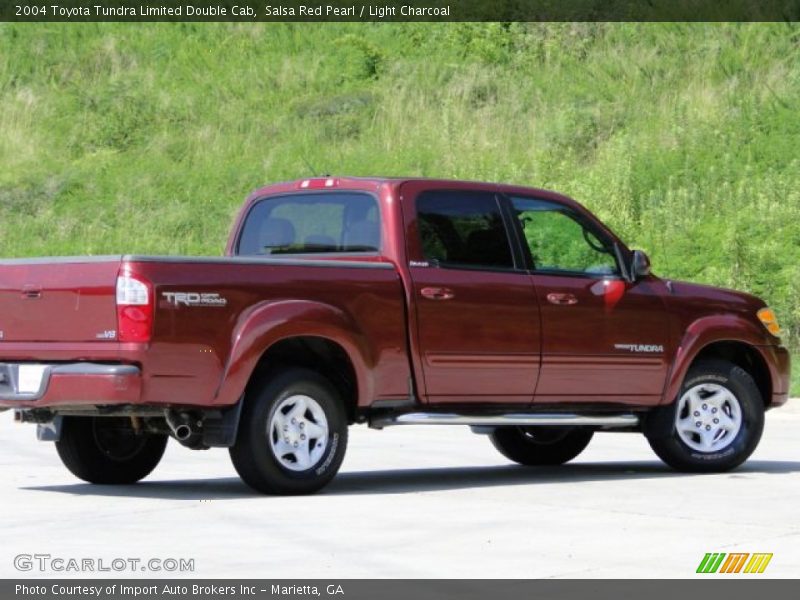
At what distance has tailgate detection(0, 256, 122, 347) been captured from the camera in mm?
11070

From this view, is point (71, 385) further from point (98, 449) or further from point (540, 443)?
point (540, 443)

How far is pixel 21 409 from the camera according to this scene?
38.9 feet

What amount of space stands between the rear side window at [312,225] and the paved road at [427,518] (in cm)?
166

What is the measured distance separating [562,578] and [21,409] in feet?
16.4

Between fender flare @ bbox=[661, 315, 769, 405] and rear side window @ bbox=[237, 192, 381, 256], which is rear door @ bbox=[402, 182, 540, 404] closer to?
rear side window @ bbox=[237, 192, 381, 256]

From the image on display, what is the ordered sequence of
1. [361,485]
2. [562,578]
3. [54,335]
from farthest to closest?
[361,485] < [54,335] < [562,578]

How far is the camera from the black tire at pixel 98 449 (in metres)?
12.7

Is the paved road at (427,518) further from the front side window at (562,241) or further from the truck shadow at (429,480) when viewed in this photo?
the front side window at (562,241)

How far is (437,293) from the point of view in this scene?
12219 mm

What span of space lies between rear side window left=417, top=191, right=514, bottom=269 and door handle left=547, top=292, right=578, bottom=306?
0.35 metres

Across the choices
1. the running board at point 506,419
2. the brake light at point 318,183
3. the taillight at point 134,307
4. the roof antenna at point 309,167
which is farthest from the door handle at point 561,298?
the roof antenna at point 309,167
